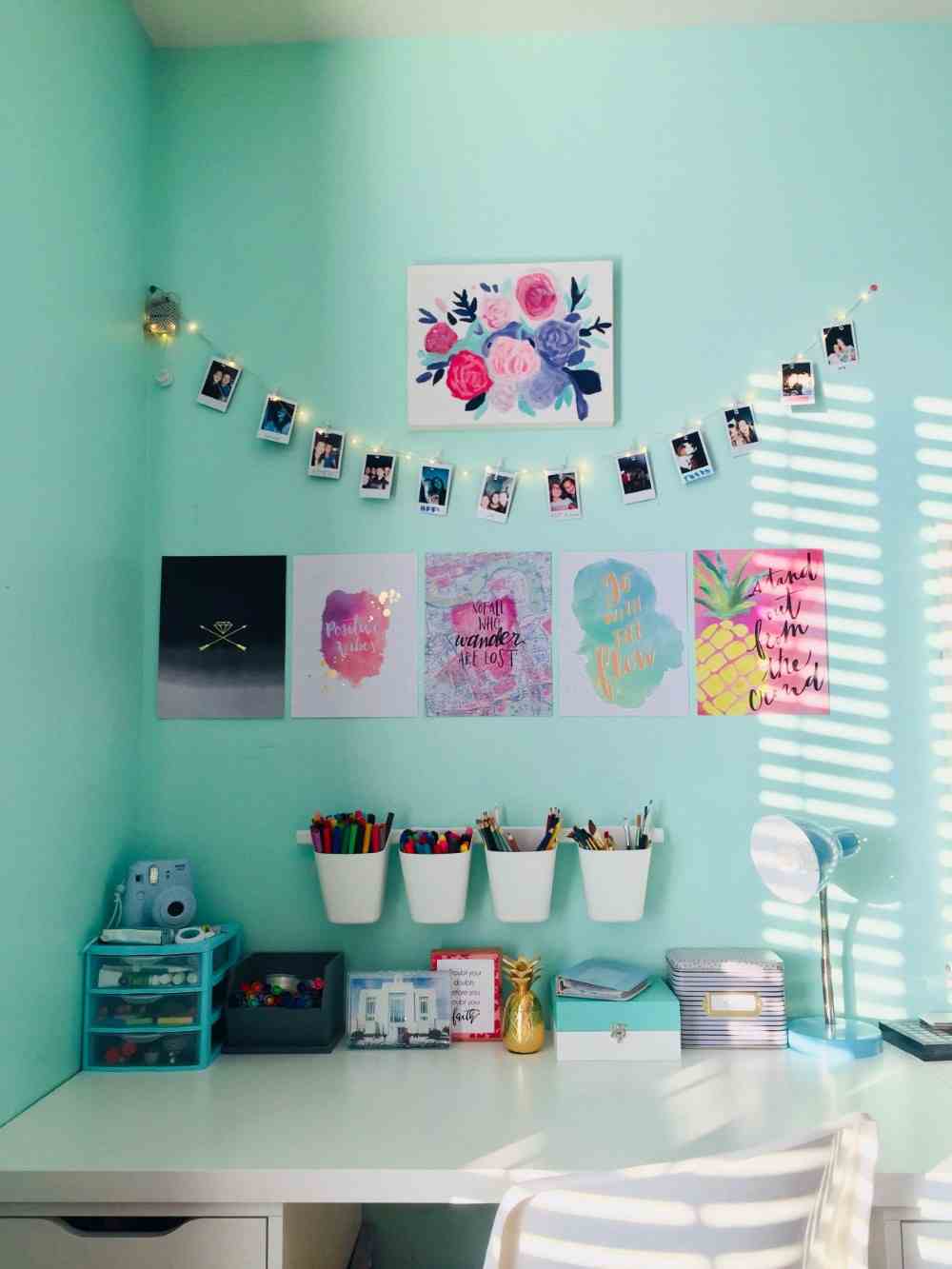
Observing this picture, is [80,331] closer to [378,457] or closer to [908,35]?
[378,457]

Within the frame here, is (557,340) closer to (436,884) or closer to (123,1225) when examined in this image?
(436,884)

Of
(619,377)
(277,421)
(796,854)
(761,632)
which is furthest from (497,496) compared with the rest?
(796,854)

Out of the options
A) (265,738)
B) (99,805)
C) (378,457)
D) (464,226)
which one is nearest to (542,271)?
(464,226)

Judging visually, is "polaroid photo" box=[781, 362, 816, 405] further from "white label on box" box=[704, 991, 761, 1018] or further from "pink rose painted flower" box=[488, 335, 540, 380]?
"white label on box" box=[704, 991, 761, 1018]

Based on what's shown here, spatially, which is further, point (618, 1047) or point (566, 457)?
point (566, 457)

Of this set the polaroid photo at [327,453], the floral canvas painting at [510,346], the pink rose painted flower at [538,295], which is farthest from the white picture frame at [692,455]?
the polaroid photo at [327,453]

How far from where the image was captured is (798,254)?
182 centimetres

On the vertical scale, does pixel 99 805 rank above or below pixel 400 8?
below

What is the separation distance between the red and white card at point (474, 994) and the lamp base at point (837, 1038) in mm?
507

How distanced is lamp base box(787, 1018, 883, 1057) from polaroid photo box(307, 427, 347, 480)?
4.26ft

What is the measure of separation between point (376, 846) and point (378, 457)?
73 centimetres

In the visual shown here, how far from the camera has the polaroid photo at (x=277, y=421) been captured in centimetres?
182

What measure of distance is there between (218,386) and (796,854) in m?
1.37

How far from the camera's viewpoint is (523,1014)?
1588 mm
